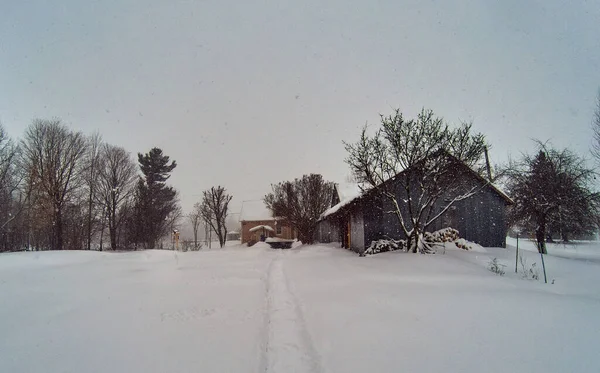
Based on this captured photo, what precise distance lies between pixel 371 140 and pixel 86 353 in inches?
509

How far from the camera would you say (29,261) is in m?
12.7

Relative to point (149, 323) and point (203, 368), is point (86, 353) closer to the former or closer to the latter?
point (149, 323)

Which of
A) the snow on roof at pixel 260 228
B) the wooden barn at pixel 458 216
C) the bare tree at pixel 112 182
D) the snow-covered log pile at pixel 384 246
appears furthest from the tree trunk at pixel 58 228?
the snow on roof at pixel 260 228

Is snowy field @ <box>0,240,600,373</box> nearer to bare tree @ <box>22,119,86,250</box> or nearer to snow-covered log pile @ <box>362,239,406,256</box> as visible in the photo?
snow-covered log pile @ <box>362,239,406,256</box>

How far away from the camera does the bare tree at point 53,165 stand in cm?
2383

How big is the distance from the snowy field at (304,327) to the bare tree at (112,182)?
27.3m

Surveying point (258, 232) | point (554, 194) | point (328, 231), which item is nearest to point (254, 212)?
point (258, 232)

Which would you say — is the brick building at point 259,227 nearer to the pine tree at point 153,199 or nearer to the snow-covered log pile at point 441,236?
the pine tree at point 153,199

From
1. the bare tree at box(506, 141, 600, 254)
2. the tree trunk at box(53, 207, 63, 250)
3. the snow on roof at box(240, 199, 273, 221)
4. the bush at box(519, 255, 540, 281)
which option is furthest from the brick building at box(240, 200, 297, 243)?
the bush at box(519, 255, 540, 281)

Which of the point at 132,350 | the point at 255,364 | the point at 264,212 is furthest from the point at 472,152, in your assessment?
the point at 264,212

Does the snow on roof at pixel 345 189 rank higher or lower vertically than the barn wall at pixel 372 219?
higher

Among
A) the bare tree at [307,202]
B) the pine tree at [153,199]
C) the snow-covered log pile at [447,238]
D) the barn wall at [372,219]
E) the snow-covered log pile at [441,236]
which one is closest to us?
the snow-covered log pile at [447,238]

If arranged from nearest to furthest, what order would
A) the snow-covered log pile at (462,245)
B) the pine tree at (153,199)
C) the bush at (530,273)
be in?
the bush at (530,273) → the snow-covered log pile at (462,245) → the pine tree at (153,199)

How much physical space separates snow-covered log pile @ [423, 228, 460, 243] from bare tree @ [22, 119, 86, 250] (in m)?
29.8
